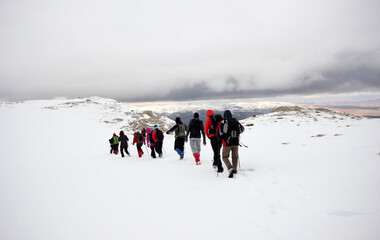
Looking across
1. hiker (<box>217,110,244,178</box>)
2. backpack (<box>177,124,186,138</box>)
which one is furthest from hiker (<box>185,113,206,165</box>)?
hiker (<box>217,110,244,178</box>)

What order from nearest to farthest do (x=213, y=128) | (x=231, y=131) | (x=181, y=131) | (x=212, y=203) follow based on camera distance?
(x=212, y=203)
(x=231, y=131)
(x=213, y=128)
(x=181, y=131)

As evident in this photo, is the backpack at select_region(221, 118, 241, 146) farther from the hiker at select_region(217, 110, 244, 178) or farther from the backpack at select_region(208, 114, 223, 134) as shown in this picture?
the backpack at select_region(208, 114, 223, 134)

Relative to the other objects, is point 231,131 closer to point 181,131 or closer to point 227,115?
point 227,115

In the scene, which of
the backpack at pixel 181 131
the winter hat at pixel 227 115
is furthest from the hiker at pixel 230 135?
the backpack at pixel 181 131

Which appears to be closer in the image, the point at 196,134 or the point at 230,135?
the point at 230,135

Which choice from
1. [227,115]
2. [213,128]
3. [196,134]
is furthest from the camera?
[196,134]

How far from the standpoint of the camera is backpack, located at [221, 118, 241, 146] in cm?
661

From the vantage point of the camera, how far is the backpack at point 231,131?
21.7 ft

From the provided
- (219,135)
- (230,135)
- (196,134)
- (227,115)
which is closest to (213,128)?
(219,135)

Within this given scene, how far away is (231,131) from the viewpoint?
6.61 meters

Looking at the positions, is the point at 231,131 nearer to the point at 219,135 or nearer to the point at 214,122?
the point at 219,135

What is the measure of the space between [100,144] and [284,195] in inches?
1033

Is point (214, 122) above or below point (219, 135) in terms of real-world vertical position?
above

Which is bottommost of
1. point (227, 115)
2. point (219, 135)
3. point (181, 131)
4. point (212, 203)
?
point (212, 203)
